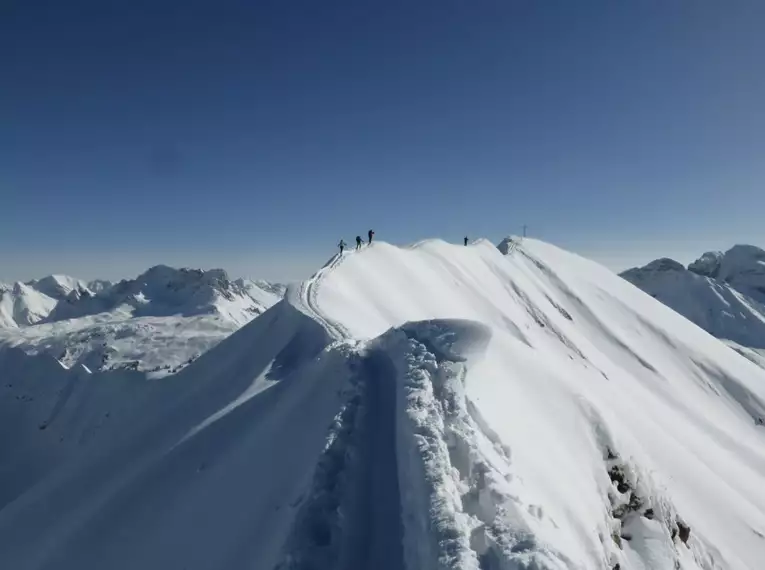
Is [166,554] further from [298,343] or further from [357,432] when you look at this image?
[298,343]

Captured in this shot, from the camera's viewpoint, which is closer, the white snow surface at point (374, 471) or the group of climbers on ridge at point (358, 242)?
the white snow surface at point (374, 471)

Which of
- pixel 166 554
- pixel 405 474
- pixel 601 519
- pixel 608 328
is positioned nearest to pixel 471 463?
pixel 405 474

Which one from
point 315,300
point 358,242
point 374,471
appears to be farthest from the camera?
point 358,242

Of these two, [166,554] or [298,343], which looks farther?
[298,343]

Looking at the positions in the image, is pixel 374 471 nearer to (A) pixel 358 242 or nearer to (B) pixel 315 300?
(B) pixel 315 300

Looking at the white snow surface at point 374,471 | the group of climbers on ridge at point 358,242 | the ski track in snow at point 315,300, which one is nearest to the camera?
the white snow surface at point 374,471

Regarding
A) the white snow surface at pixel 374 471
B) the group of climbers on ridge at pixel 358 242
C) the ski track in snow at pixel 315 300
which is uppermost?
the group of climbers on ridge at pixel 358 242

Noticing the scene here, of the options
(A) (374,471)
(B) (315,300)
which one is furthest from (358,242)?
(A) (374,471)

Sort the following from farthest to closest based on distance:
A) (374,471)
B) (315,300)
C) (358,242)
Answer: (358,242)
(315,300)
(374,471)
